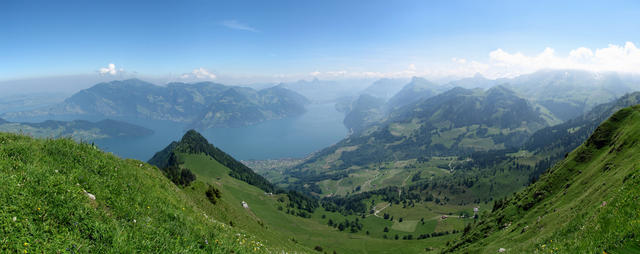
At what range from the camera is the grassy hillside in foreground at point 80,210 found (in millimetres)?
8070

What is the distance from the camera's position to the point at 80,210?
9617mm

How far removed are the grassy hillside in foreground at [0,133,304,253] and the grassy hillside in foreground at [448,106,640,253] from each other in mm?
18702

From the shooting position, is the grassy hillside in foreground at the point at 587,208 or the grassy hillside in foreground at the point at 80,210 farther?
the grassy hillside in foreground at the point at 587,208

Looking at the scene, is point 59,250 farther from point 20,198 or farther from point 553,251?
point 553,251

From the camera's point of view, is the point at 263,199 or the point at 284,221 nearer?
the point at 284,221

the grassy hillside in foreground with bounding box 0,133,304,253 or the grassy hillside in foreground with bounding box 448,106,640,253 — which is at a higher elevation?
the grassy hillside in foreground with bounding box 0,133,304,253

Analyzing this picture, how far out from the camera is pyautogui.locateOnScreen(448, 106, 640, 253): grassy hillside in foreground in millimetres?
13164

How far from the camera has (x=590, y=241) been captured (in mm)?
13055

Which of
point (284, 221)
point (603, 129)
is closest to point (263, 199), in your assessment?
point (284, 221)

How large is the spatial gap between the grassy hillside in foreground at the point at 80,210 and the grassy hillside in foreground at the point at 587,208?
18.7m

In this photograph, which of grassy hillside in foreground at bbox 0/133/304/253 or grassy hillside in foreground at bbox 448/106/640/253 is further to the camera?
grassy hillside in foreground at bbox 448/106/640/253

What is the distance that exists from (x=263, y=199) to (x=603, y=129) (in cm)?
17558

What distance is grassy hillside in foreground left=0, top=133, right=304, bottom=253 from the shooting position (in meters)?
8.07

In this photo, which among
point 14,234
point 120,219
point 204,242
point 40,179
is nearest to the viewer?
Result: point 14,234
